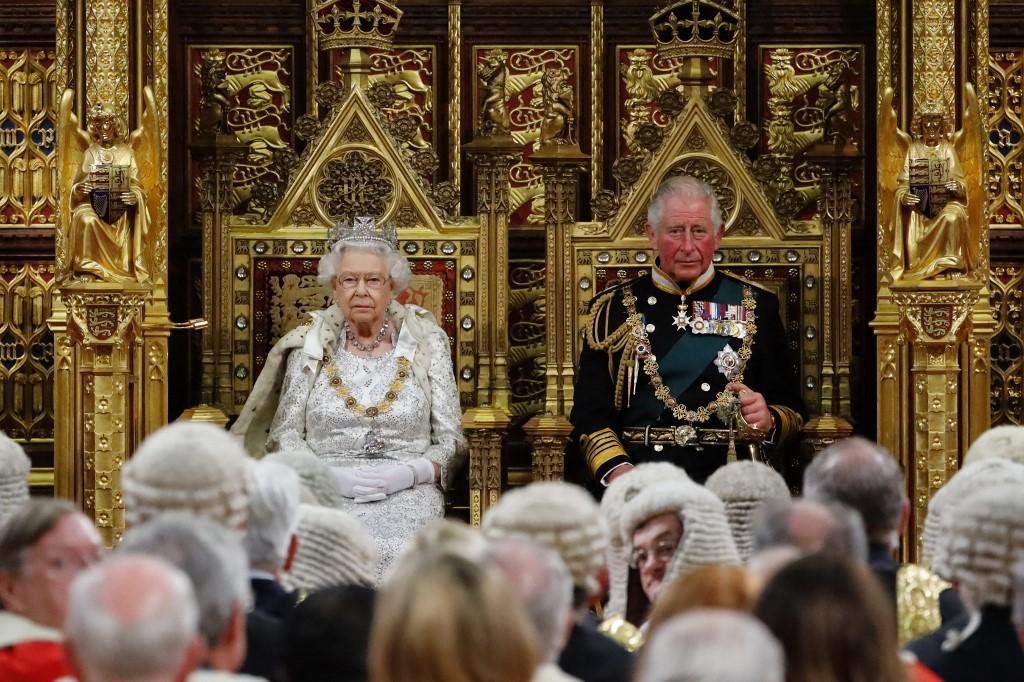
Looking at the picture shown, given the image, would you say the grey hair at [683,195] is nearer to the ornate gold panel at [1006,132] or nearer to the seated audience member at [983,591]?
the ornate gold panel at [1006,132]

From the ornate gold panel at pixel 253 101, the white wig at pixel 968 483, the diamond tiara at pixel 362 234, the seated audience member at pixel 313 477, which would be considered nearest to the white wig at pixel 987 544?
the white wig at pixel 968 483

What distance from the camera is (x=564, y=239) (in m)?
9.01

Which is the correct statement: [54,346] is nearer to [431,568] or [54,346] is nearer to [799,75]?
[799,75]

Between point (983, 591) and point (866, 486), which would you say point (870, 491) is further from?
point (983, 591)

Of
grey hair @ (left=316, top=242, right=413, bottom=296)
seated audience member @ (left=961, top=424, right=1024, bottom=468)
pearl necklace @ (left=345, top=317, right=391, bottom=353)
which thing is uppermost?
grey hair @ (left=316, top=242, right=413, bottom=296)

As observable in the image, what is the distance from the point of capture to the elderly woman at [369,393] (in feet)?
26.4

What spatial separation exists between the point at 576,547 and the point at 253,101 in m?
5.38

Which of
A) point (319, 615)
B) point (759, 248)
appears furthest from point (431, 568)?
point (759, 248)

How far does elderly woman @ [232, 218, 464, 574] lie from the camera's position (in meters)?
8.04

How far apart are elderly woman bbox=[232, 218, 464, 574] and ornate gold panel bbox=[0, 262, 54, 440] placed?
55.2 inches

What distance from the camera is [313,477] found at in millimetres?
5789

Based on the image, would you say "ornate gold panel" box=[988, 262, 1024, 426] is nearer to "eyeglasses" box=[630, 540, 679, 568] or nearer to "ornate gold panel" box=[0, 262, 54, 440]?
"eyeglasses" box=[630, 540, 679, 568]

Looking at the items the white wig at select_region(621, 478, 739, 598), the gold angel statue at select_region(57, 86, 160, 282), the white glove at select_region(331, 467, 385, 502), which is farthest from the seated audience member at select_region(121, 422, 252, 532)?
the gold angel statue at select_region(57, 86, 160, 282)

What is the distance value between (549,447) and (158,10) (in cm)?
255
